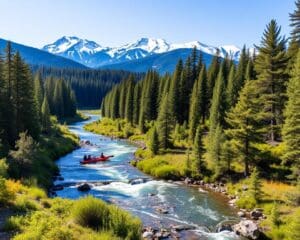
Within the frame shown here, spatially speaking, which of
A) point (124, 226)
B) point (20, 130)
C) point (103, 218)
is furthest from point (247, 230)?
point (20, 130)

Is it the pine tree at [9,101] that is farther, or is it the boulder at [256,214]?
the pine tree at [9,101]

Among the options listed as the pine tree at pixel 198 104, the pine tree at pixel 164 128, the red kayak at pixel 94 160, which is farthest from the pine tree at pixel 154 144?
the red kayak at pixel 94 160

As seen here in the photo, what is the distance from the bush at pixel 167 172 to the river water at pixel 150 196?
5.21ft

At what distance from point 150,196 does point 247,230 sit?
1193 cm

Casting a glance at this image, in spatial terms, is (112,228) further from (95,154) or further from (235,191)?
(95,154)

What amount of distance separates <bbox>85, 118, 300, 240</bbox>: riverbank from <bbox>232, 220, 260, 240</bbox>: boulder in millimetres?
878

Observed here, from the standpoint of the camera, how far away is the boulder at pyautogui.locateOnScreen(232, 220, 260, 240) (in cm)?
2348

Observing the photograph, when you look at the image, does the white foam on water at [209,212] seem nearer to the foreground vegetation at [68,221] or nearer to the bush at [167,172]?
the bush at [167,172]

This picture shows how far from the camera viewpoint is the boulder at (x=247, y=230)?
925 inches

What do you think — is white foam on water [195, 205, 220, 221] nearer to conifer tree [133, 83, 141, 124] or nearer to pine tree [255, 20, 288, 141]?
pine tree [255, 20, 288, 141]

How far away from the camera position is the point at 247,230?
23781mm

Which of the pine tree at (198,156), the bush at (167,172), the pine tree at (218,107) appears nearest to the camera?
the pine tree at (198,156)

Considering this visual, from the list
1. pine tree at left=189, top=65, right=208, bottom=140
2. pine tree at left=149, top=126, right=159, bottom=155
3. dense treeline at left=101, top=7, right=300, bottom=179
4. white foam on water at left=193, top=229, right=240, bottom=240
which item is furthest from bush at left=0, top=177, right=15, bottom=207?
pine tree at left=189, top=65, right=208, bottom=140

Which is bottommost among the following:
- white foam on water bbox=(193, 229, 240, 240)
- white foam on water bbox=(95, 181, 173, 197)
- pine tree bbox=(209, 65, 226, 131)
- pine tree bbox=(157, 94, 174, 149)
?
white foam on water bbox=(193, 229, 240, 240)
